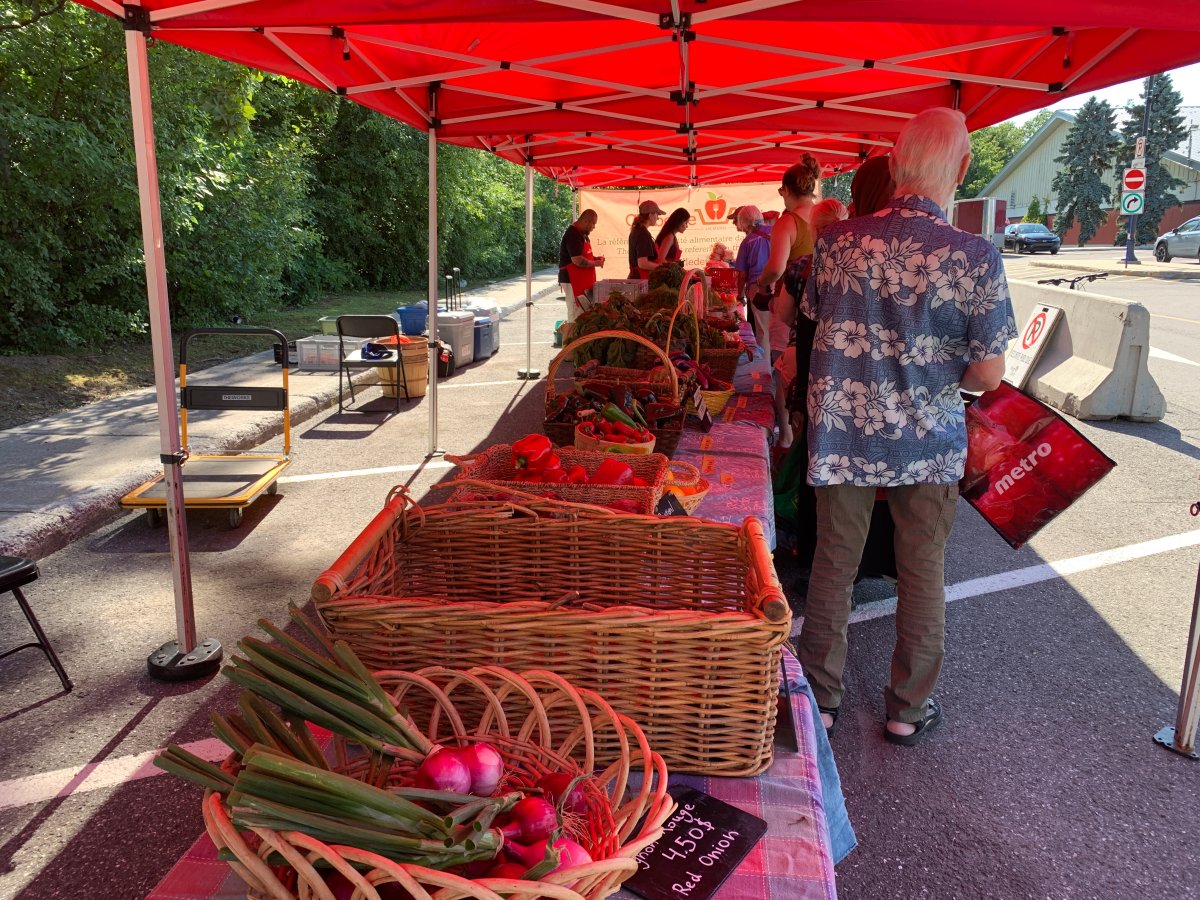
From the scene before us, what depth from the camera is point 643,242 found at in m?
11.0

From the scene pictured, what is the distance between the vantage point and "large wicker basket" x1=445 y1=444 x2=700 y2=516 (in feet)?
7.88

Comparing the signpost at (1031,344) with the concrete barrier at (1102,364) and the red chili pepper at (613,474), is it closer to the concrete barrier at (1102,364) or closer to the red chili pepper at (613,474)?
the concrete barrier at (1102,364)

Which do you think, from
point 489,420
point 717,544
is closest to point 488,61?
point 717,544

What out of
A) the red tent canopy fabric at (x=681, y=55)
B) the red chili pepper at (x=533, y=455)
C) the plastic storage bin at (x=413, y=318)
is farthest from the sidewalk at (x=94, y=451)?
the red chili pepper at (x=533, y=455)

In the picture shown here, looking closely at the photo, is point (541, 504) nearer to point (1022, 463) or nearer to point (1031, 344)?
point (1022, 463)

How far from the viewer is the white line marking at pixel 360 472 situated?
260 inches

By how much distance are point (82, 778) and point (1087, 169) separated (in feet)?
203

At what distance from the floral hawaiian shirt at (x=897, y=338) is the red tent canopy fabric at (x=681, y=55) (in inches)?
36.8

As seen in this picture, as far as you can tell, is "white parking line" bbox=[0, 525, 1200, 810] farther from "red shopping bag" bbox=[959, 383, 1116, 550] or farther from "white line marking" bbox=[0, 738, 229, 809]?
"red shopping bag" bbox=[959, 383, 1116, 550]

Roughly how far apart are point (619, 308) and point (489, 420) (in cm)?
385

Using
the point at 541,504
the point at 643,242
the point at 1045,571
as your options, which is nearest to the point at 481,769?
the point at 541,504

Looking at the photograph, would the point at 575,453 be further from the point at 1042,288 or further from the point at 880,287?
the point at 1042,288

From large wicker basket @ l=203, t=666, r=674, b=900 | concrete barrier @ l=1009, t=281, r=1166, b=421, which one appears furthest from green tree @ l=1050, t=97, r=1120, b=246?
large wicker basket @ l=203, t=666, r=674, b=900

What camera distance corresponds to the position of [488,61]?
4.73 m
